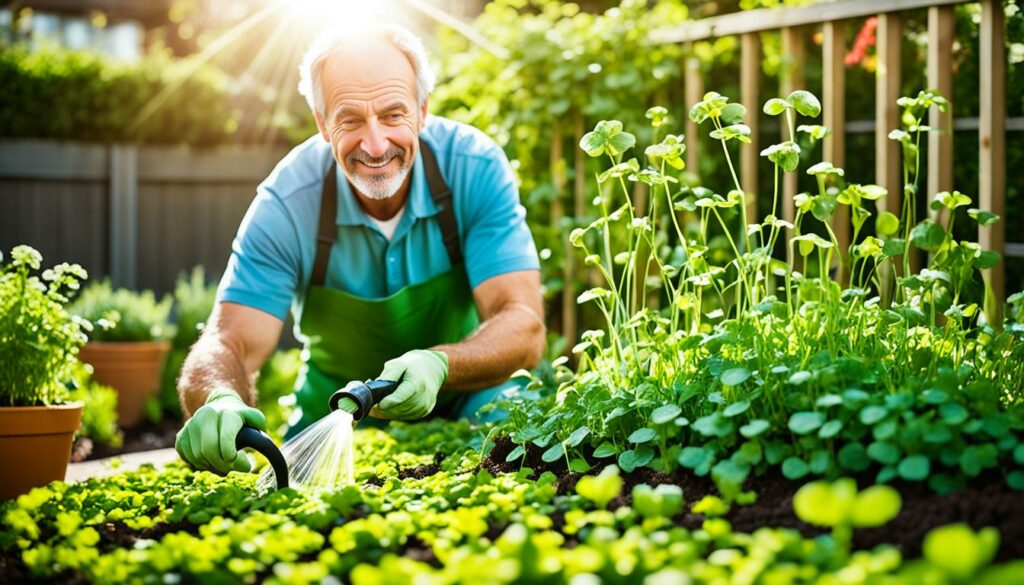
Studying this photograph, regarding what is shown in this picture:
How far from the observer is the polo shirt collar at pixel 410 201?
2.99 metres

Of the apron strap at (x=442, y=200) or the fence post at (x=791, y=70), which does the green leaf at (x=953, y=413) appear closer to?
the apron strap at (x=442, y=200)

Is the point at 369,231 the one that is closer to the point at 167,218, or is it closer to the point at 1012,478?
the point at 1012,478

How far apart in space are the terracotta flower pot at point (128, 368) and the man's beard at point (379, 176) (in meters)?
2.49

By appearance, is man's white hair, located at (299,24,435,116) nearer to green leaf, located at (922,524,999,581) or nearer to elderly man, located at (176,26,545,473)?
elderly man, located at (176,26,545,473)

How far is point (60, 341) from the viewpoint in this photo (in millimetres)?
2314

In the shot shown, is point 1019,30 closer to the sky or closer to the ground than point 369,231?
closer to the sky

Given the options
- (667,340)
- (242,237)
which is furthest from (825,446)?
(242,237)

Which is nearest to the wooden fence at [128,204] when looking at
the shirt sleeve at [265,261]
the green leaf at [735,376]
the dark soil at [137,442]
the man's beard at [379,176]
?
the dark soil at [137,442]

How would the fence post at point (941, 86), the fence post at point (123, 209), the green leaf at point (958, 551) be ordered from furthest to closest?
1. the fence post at point (123, 209)
2. the fence post at point (941, 86)
3. the green leaf at point (958, 551)

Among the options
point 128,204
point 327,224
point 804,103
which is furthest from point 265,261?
point 128,204

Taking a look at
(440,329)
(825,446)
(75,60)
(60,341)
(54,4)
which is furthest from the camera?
(54,4)

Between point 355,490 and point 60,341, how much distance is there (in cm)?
91

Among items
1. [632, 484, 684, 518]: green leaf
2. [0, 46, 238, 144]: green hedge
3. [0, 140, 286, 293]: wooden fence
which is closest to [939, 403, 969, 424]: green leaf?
[632, 484, 684, 518]: green leaf

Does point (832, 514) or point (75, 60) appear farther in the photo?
point (75, 60)
